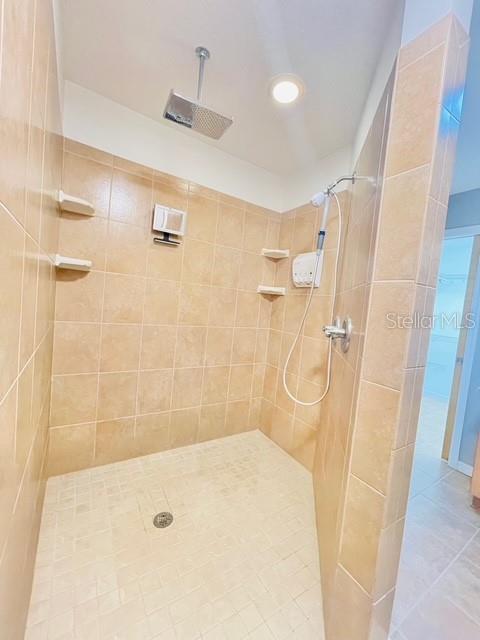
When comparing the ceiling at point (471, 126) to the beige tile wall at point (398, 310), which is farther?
the ceiling at point (471, 126)

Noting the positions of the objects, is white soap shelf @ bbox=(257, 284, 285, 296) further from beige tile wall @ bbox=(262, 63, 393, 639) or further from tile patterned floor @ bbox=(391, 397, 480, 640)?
tile patterned floor @ bbox=(391, 397, 480, 640)

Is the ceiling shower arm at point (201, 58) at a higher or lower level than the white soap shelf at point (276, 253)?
higher

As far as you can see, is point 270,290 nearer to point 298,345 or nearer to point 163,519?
point 298,345

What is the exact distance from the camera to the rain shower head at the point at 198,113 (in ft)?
3.73

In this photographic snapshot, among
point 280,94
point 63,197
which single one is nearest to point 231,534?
point 63,197

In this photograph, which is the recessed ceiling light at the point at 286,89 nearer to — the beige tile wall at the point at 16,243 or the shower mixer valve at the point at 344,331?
the beige tile wall at the point at 16,243

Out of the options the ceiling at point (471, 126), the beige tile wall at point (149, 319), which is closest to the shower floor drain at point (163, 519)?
the beige tile wall at point (149, 319)

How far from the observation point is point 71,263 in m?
1.35

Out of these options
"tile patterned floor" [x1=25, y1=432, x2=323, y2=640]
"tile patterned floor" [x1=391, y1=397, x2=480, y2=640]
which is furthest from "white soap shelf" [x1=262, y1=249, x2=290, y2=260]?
"tile patterned floor" [x1=391, y1=397, x2=480, y2=640]

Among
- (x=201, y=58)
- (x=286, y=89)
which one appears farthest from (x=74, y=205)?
(x=286, y=89)

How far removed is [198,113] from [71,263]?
983mm

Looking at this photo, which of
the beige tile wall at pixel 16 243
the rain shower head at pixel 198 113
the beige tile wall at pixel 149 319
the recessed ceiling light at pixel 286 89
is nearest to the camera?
the beige tile wall at pixel 16 243

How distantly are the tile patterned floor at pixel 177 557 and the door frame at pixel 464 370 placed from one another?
1.39m

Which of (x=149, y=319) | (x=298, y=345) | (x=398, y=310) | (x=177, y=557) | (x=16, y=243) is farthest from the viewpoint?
(x=298, y=345)
